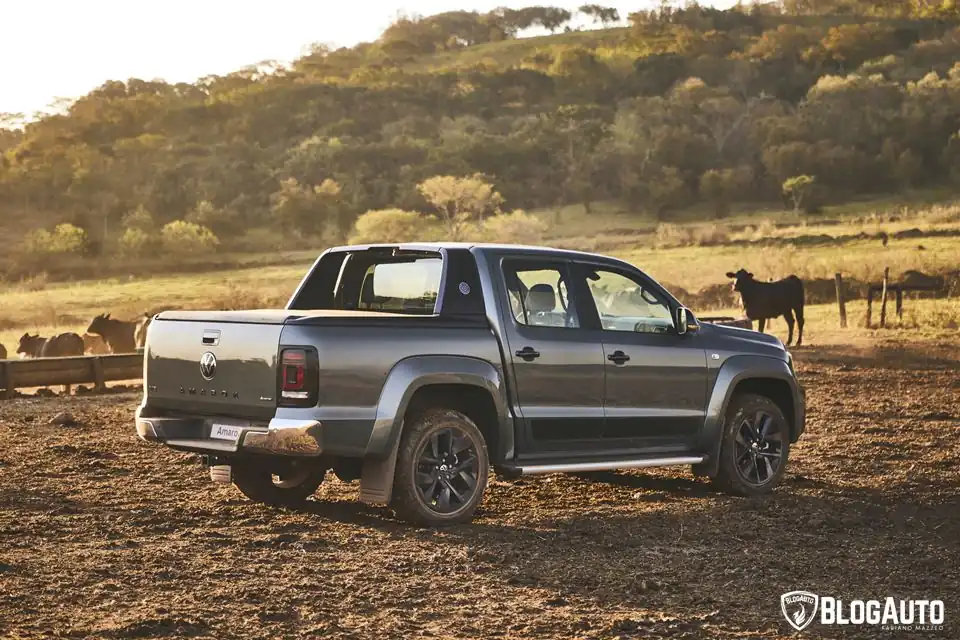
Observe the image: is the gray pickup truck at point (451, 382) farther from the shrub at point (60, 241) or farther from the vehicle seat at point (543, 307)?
the shrub at point (60, 241)

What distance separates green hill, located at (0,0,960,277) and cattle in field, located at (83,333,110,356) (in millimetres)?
62015

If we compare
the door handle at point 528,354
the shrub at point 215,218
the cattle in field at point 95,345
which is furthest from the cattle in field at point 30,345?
the shrub at point 215,218

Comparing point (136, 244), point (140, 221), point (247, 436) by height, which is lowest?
point (247, 436)

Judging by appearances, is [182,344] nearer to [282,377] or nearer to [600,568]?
[282,377]

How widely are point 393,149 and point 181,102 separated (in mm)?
41868

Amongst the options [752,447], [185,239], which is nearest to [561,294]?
[752,447]

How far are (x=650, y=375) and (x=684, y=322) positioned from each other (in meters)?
0.50

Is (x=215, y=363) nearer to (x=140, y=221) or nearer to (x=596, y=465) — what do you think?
(x=596, y=465)

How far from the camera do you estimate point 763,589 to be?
7.07 m

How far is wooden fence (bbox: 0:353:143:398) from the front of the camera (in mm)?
18812

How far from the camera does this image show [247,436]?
8.07m
